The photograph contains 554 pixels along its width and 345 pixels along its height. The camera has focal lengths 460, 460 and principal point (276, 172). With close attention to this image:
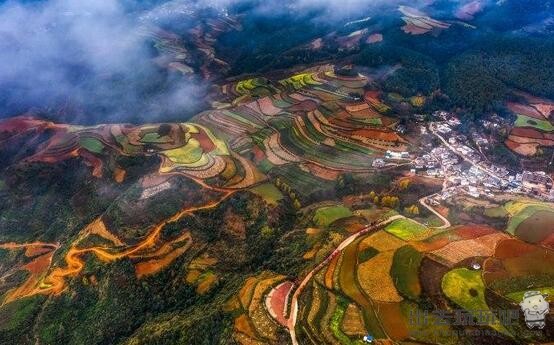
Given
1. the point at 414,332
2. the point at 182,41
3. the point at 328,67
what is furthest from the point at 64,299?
the point at 182,41

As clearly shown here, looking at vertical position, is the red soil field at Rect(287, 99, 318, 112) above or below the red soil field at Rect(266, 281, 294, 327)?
above

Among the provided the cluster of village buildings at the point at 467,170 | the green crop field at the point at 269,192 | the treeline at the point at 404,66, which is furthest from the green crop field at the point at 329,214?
the treeline at the point at 404,66

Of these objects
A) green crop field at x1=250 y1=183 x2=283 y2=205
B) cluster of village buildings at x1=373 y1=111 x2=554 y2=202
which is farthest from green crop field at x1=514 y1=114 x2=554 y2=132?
green crop field at x1=250 y1=183 x2=283 y2=205

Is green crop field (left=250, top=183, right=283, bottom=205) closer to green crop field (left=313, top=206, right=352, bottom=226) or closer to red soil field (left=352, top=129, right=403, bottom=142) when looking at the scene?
green crop field (left=313, top=206, right=352, bottom=226)

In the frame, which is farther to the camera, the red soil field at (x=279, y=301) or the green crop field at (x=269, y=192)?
the green crop field at (x=269, y=192)

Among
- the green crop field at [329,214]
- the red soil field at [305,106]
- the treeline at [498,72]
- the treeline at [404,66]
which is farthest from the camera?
the treeline at [404,66]

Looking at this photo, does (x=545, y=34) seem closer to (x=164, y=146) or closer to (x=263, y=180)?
(x=263, y=180)

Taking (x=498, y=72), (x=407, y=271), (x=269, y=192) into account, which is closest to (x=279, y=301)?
(x=407, y=271)

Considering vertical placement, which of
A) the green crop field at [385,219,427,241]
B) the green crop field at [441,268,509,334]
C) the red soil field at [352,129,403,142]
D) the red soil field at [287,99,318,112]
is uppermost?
the green crop field at [441,268,509,334]

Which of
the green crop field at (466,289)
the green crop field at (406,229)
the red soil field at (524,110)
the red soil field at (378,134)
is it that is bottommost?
the red soil field at (524,110)

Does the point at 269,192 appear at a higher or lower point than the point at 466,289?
lower

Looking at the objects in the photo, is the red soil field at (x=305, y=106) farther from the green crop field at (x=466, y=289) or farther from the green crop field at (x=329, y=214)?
the green crop field at (x=466, y=289)

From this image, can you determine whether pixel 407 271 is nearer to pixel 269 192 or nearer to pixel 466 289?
pixel 466 289
